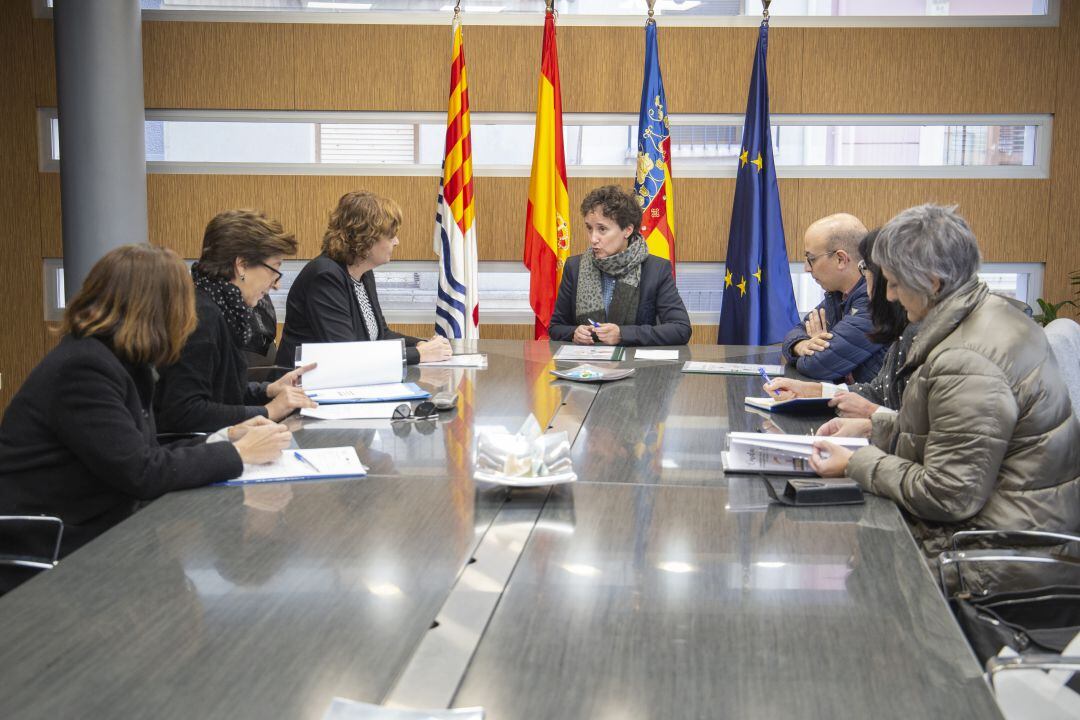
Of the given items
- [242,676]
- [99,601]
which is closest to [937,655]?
[242,676]

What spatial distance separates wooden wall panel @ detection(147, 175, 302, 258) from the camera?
648 cm

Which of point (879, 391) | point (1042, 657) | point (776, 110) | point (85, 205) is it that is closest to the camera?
point (1042, 657)

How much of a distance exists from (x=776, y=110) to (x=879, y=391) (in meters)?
3.23

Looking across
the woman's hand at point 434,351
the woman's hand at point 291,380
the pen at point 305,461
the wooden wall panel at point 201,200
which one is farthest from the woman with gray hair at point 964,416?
the wooden wall panel at point 201,200

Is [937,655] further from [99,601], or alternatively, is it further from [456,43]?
[456,43]

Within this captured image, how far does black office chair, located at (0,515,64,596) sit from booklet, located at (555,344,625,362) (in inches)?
95.6

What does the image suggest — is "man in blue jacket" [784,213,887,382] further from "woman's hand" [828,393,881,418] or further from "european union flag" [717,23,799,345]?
"european union flag" [717,23,799,345]

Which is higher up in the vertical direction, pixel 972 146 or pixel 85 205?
pixel 972 146

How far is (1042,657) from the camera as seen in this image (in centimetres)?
160

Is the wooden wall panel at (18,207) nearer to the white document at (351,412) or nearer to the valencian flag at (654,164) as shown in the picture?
the valencian flag at (654,164)

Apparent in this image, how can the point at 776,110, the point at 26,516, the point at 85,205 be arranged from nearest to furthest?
1. the point at 26,516
2. the point at 85,205
3. the point at 776,110

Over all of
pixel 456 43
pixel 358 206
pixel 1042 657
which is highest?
pixel 456 43

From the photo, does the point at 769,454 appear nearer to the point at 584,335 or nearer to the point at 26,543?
the point at 26,543

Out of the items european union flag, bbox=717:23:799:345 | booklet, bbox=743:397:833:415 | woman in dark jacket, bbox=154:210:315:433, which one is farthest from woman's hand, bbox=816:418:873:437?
european union flag, bbox=717:23:799:345
